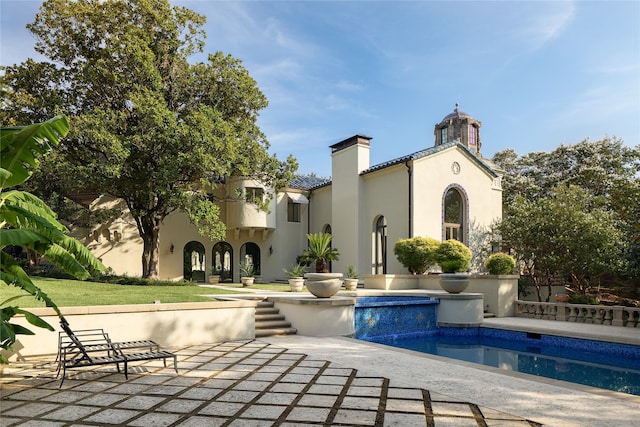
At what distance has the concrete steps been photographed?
10.8 m

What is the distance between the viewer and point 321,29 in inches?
507

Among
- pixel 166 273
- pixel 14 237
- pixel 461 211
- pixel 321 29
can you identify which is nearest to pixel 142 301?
pixel 14 237

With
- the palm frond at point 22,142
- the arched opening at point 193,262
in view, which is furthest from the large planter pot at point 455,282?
the arched opening at point 193,262

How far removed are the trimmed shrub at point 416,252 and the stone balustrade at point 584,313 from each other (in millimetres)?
4406

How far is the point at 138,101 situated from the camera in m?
→ 16.5

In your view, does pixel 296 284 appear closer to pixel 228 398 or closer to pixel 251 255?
pixel 251 255

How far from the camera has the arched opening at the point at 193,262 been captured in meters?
24.5

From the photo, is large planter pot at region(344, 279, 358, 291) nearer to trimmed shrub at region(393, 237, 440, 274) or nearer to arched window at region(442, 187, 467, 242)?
trimmed shrub at region(393, 237, 440, 274)

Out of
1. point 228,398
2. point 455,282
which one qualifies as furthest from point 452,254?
point 228,398

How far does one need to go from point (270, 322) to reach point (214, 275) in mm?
14771

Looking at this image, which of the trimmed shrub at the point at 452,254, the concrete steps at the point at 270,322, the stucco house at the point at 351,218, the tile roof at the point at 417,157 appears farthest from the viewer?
the stucco house at the point at 351,218

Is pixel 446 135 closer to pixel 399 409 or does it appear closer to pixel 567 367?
pixel 567 367

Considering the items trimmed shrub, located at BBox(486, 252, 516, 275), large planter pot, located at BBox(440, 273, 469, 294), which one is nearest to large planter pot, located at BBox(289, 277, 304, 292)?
large planter pot, located at BBox(440, 273, 469, 294)

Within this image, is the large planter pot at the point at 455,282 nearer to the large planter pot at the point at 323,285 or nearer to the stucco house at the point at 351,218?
the large planter pot at the point at 323,285
